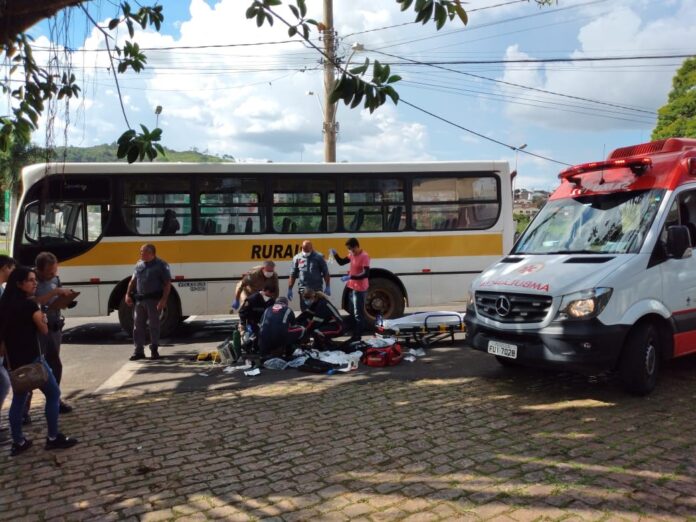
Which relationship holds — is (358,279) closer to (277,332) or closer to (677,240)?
(277,332)

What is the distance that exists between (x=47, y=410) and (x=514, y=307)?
438cm

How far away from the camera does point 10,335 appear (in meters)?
4.24

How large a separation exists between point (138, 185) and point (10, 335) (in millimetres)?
5357

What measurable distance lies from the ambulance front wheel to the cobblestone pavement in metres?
0.15

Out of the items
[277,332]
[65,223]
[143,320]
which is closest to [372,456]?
[277,332]

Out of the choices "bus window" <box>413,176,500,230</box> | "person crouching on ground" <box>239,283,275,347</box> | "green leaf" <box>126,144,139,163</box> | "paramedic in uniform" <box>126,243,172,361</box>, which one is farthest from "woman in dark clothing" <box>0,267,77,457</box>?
"bus window" <box>413,176,500,230</box>

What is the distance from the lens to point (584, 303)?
5.08m

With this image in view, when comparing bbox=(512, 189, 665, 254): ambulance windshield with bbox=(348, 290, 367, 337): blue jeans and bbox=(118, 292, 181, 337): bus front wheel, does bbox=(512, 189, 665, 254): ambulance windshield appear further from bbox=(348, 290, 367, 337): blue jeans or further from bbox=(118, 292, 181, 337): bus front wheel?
Answer: bbox=(118, 292, 181, 337): bus front wheel

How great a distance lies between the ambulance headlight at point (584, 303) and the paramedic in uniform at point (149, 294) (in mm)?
5158

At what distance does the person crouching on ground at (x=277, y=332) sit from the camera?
7.07 m

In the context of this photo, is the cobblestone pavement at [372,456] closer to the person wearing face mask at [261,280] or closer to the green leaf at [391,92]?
the person wearing face mask at [261,280]

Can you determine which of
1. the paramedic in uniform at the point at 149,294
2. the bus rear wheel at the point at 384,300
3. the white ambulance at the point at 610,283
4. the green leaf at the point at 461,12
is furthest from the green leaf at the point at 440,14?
the bus rear wheel at the point at 384,300

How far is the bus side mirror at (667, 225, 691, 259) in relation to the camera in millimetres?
5328

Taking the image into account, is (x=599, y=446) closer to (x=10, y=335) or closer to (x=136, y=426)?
(x=136, y=426)
